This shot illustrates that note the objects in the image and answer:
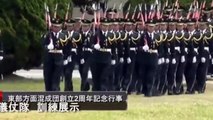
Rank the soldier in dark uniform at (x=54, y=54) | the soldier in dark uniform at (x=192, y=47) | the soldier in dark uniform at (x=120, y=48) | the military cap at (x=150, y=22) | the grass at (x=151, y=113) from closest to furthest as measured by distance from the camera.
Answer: the grass at (x=151, y=113)
the soldier in dark uniform at (x=54, y=54)
the soldier in dark uniform at (x=120, y=48)
the military cap at (x=150, y=22)
the soldier in dark uniform at (x=192, y=47)

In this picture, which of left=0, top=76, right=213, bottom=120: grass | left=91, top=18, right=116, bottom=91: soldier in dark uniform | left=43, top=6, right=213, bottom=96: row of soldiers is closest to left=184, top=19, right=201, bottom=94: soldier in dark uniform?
left=43, top=6, right=213, bottom=96: row of soldiers

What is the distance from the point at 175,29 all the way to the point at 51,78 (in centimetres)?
320

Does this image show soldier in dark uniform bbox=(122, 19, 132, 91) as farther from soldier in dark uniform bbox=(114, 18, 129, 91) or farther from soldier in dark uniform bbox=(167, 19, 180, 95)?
soldier in dark uniform bbox=(167, 19, 180, 95)

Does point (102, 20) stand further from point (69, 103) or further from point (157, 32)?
point (69, 103)

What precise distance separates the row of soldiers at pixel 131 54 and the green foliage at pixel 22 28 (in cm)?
432

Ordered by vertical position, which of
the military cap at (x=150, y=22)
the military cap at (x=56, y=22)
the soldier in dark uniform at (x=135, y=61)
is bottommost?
the soldier in dark uniform at (x=135, y=61)

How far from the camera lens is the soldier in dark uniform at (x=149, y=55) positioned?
17250 mm

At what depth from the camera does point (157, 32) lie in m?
17.5

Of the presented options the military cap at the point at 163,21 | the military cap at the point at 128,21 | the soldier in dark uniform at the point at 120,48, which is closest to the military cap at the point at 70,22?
the soldier in dark uniform at the point at 120,48

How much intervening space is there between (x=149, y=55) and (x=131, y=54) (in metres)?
0.48

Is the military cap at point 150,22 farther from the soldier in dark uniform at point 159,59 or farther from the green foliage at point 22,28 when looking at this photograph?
the green foliage at point 22,28

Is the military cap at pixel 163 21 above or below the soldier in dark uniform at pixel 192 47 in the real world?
above

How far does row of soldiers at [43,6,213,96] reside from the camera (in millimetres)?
16625

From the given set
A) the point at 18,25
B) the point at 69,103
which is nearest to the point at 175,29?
the point at 18,25
